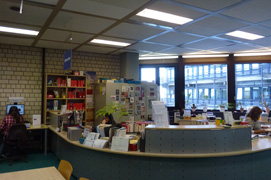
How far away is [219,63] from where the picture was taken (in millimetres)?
8484

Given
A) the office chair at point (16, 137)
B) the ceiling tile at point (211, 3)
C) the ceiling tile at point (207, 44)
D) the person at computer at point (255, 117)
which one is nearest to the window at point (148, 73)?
the ceiling tile at point (207, 44)

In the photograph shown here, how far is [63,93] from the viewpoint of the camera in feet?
23.6

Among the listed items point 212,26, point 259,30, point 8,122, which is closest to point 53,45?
point 8,122

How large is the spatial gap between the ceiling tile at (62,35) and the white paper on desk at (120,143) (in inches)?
124

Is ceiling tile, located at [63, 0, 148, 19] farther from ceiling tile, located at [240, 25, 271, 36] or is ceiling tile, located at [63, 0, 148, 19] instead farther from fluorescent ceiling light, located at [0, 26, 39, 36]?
ceiling tile, located at [240, 25, 271, 36]

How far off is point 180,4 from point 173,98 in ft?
18.0

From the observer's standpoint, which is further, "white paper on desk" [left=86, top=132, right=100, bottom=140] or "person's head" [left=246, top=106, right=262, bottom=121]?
"person's head" [left=246, top=106, right=262, bottom=121]

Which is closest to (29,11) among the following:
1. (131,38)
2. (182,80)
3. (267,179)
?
(131,38)

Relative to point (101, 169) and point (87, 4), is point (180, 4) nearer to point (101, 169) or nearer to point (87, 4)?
point (87, 4)

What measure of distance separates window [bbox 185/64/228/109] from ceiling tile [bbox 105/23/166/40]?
3717 mm

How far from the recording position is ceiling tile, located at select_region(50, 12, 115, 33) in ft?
14.3

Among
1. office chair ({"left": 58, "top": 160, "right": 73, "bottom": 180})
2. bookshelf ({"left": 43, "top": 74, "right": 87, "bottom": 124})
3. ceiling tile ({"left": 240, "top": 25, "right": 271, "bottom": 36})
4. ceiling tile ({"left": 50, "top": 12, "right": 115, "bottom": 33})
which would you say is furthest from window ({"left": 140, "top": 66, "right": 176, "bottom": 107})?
office chair ({"left": 58, "top": 160, "right": 73, "bottom": 180})

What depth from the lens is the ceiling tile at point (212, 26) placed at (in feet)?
→ 14.8

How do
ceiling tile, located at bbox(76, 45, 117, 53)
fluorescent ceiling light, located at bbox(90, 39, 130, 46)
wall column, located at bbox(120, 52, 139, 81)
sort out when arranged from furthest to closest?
1. wall column, located at bbox(120, 52, 139, 81)
2. ceiling tile, located at bbox(76, 45, 117, 53)
3. fluorescent ceiling light, located at bbox(90, 39, 130, 46)
